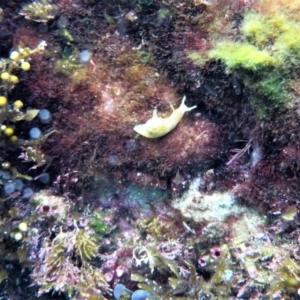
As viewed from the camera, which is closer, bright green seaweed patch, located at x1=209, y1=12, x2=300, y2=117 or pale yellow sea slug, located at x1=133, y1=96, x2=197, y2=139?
bright green seaweed patch, located at x1=209, y1=12, x2=300, y2=117

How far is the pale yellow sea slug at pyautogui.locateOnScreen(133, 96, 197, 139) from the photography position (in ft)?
12.1

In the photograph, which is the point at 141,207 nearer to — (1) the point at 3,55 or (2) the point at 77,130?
(2) the point at 77,130

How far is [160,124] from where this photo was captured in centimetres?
369

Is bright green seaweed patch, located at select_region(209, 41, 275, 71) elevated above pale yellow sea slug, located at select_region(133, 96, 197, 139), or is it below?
above

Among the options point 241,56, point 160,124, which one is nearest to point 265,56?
point 241,56

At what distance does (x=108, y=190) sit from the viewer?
4137 millimetres

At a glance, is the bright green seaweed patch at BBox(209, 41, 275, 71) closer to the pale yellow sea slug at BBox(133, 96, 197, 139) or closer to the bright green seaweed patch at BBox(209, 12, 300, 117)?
the bright green seaweed patch at BBox(209, 12, 300, 117)

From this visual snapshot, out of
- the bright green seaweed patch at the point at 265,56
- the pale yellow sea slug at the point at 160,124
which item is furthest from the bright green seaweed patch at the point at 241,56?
the pale yellow sea slug at the point at 160,124

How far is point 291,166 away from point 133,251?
2009 mm

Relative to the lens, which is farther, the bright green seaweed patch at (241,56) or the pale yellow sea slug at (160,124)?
the pale yellow sea slug at (160,124)

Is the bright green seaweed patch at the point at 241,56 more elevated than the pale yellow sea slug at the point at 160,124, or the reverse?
the bright green seaweed patch at the point at 241,56

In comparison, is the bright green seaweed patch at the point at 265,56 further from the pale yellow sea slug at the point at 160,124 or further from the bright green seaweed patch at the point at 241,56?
the pale yellow sea slug at the point at 160,124

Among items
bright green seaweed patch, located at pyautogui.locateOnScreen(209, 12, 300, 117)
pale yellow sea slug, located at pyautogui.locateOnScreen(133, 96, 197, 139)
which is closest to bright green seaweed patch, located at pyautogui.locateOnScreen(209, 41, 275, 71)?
bright green seaweed patch, located at pyautogui.locateOnScreen(209, 12, 300, 117)

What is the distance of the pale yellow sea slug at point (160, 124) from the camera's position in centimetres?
369
